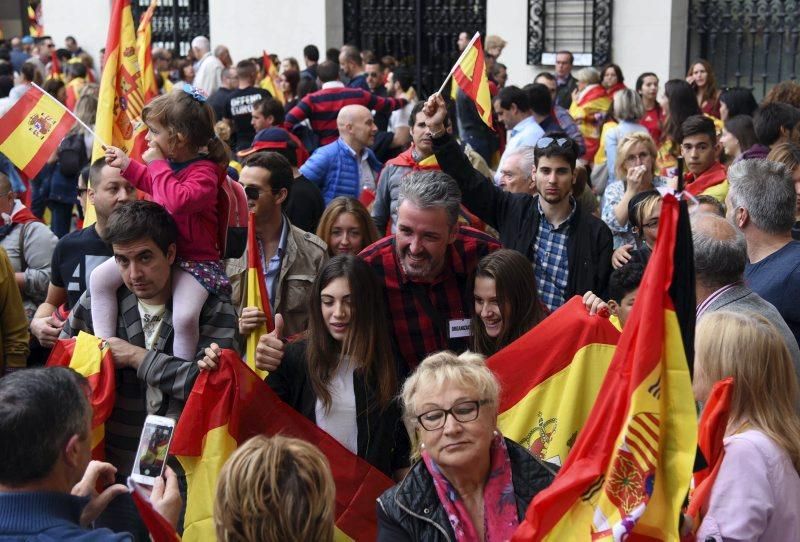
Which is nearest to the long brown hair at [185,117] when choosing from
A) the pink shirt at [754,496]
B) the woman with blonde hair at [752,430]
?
the woman with blonde hair at [752,430]

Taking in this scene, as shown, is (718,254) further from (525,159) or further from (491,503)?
(525,159)

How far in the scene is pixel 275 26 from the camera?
20.9 metres

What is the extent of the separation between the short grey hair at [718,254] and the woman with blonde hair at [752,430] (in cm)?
76

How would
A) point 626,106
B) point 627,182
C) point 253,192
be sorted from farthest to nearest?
point 626,106 < point 627,182 < point 253,192

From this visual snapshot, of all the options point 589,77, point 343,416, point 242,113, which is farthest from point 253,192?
point 589,77

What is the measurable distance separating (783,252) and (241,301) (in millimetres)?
2531

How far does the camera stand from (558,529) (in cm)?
334

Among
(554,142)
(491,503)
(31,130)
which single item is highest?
(31,130)

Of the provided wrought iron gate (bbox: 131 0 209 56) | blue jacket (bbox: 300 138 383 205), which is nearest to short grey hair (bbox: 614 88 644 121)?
blue jacket (bbox: 300 138 383 205)

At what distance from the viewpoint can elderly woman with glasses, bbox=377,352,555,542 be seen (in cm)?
343

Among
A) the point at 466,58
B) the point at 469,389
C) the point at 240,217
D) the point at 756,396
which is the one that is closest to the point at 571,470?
the point at 469,389

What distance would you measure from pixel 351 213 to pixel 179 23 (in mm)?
17598

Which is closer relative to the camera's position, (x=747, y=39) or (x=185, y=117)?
(x=185, y=117)

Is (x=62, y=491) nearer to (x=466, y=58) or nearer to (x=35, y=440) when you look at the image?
(x=35, y=440)
